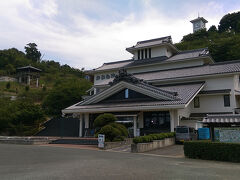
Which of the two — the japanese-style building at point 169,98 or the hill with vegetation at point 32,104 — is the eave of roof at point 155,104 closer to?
the japanese-style building at point 169,98

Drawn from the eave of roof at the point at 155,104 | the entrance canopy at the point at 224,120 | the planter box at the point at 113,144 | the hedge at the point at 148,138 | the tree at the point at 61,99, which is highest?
the tree at the point at 61,99

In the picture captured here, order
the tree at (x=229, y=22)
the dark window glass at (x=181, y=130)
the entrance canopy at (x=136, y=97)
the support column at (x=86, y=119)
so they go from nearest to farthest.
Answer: the dark window glass at (x=181, y=130)
the entrance canopy at (x=136, y=97)
the support column at (x=86, y=119)
the tree at (x=229, y=22)

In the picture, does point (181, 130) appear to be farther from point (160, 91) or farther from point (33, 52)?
point (33, 52)

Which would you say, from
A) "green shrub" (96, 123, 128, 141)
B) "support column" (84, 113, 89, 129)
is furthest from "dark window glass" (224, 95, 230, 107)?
"support column" (84, 113, 89, 129)

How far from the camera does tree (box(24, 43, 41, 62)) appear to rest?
92.9 metres

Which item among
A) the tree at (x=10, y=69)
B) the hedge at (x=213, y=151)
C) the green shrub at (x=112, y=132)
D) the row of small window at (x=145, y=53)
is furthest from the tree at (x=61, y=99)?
the tree at (x=10, y=69)

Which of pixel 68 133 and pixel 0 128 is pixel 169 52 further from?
pixel 0 128

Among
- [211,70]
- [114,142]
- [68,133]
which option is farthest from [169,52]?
[114,142]

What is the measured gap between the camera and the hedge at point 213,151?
11.2 metres

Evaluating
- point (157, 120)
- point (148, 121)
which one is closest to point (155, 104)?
point (157, 120)

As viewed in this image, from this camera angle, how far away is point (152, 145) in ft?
52.9

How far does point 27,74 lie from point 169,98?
59.3 metres

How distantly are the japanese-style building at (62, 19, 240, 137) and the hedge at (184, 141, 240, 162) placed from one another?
785 centimetres

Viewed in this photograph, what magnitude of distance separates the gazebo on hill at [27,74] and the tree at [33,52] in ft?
71.5
